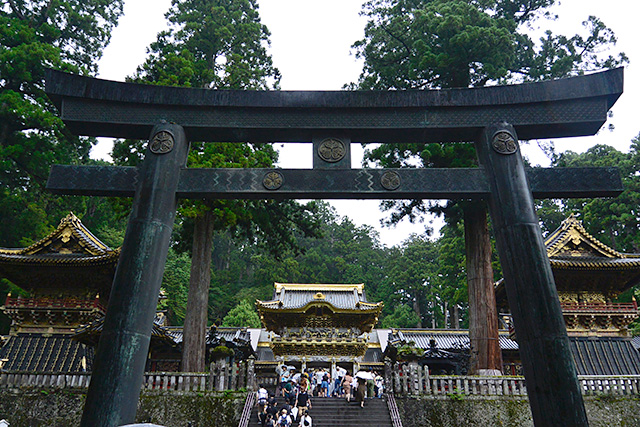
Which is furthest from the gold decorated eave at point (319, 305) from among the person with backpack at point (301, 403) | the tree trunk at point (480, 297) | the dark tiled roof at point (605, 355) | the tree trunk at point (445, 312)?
the tree trunk at point (445, 312)

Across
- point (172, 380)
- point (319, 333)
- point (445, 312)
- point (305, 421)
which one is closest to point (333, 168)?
point (305, 421)

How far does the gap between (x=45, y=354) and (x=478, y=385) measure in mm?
12824

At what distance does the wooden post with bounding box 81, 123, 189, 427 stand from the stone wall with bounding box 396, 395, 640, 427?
7708 mm

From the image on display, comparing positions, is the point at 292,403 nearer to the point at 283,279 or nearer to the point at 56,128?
the point at 56,128

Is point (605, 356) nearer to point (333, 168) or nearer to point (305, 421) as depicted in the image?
point (305, 421)

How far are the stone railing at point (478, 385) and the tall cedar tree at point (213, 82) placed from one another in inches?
218

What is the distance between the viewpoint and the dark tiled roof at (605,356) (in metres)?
15.1

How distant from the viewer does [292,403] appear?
475 inches

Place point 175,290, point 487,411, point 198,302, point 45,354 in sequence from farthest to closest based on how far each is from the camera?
point 175,290, point 45,354, point 198,302, point 487,411

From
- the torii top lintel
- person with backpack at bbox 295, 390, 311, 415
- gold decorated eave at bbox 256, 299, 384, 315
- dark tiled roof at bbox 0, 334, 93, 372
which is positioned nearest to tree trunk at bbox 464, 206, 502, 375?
person with backpack at bbox 295, 390, 311, 415

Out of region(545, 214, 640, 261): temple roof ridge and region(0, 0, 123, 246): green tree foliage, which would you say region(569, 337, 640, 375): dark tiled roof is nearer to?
region(545, 214, 640, 261): temple roof ridge

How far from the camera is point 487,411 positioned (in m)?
10.4

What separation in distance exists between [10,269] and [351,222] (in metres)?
40.4

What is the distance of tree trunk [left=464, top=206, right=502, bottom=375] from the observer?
1174 cm
